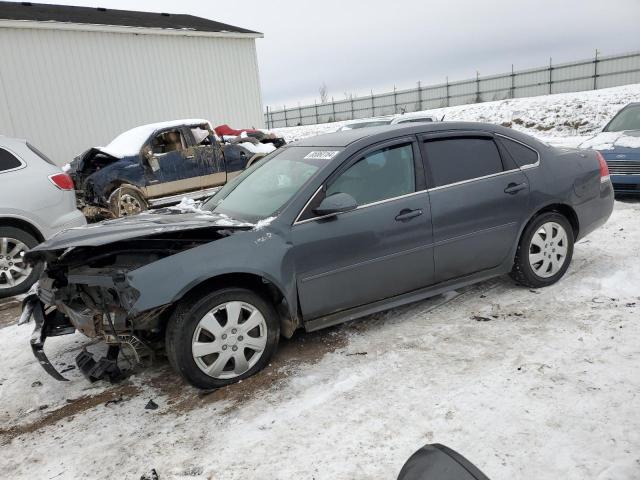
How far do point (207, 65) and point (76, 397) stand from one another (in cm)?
1525

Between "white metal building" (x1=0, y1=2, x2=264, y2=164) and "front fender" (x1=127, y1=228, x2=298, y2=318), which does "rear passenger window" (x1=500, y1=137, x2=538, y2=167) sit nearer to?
"front fender" (x1=127, y1=228, x2=298, y2=318)

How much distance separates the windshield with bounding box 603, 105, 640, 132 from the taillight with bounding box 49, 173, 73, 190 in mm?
9201

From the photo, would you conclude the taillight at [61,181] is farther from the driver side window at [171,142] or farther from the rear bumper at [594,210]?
the rear bumper at [594,210]

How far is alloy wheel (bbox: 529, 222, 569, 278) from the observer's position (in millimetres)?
4270

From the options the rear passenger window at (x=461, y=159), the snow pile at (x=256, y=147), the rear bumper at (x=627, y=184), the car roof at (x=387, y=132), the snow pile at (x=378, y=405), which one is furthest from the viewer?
the snow pile at (x=256, y=147)

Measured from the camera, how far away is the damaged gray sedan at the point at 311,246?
9.99 ft

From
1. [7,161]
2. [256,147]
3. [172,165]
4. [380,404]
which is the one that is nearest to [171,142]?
[172,165]

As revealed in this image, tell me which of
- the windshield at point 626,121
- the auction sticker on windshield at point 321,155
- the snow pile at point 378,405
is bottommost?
the snow pile at point 378,405

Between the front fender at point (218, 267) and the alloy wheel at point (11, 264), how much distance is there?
11.1ft

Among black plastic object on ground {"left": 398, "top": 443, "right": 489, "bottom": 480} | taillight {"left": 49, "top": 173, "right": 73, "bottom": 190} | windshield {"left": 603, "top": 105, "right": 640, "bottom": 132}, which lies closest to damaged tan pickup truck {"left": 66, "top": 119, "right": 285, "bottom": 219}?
taillight {"left": 49, "top": 173, "right": 73, "bottom": 190}

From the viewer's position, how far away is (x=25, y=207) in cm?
551

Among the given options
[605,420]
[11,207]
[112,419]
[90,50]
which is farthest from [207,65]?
[605,420]

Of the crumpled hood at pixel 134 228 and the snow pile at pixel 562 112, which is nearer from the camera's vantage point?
the crumpled hood at pixel 134 228

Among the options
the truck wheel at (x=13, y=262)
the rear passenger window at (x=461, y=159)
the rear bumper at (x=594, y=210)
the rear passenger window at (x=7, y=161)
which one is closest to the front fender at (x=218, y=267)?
the rear passenger window at (x=461, y=159)
